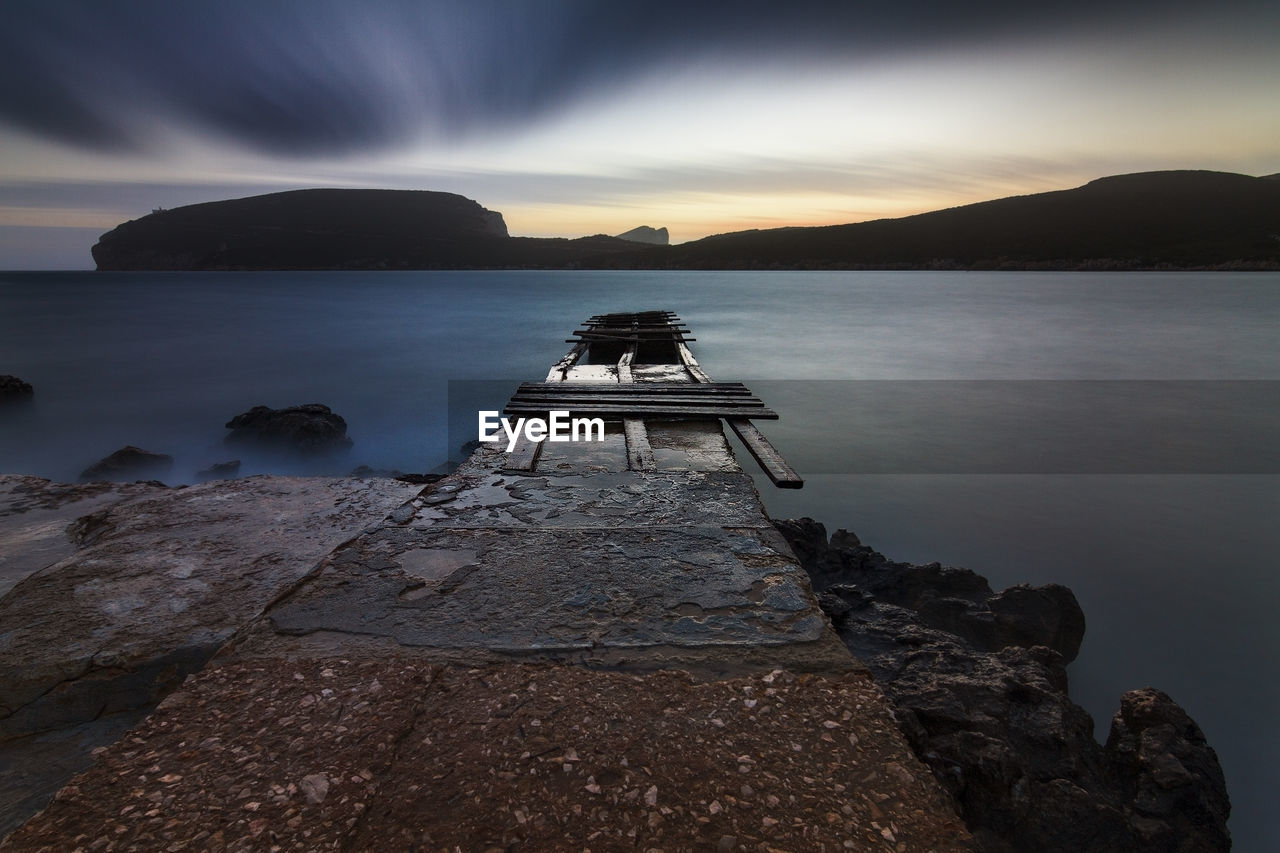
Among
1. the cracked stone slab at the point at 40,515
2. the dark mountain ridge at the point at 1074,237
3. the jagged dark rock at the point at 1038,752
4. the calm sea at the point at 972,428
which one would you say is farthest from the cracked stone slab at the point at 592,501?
the dark mountain ridge at the point at 1074,237

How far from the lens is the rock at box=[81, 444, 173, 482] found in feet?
26.4

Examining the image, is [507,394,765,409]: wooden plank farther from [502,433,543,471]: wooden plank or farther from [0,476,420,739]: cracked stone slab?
[0,476,420,739]: cracked stone slab

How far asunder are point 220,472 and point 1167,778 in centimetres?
975

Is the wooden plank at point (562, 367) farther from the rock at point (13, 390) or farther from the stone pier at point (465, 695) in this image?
the rock at point (13, 390)

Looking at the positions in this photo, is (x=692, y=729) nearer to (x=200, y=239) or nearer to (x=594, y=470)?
(x=594, y=470)

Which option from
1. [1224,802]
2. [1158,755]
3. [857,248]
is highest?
[857,248]

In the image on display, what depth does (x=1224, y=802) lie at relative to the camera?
258 centimetres

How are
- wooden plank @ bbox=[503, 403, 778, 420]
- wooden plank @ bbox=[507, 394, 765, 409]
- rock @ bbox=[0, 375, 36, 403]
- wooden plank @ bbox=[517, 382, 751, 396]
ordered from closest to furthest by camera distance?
wooden plank @ bbox=[503, 403, 778, 420] < wooden plank @ bbox=[507, 394, 765, 409] < wooden plank @ bbox=[517, 382, 751, 396] < rock @ bbox=[0, 375, 36, 403]

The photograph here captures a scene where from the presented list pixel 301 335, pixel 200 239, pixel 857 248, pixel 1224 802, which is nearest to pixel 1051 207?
pixel 857 248

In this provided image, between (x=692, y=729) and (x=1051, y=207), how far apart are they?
104m

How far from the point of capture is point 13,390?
39.1 ft

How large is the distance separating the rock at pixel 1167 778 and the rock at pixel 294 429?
947 cm

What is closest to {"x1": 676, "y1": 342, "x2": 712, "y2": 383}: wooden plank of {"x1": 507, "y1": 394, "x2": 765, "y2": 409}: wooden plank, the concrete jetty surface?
{"x1": 507, "y1": 394, "x2": 765, "y2": 409}: wooden plank

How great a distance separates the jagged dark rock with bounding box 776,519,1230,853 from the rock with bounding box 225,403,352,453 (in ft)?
27.4
